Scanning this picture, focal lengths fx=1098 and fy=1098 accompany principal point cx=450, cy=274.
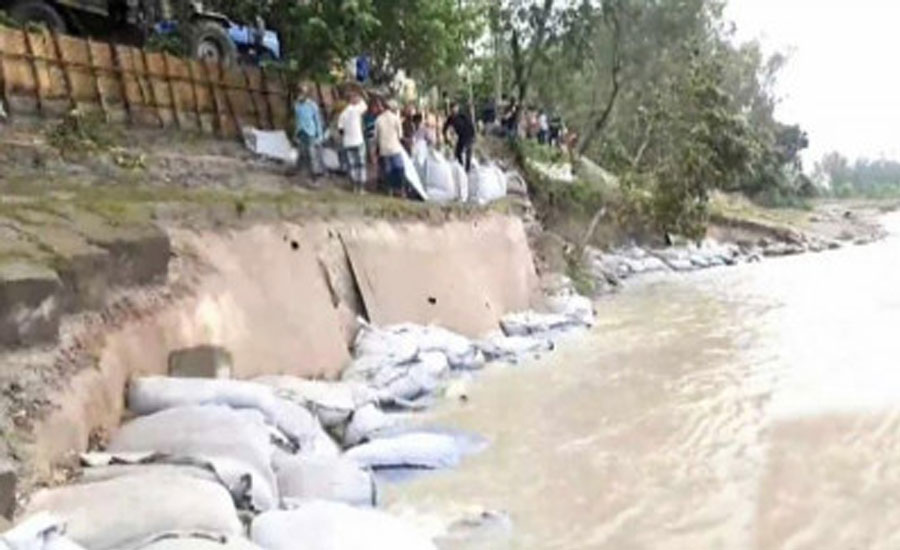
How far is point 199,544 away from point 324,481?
4.16ft

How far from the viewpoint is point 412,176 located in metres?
10.1

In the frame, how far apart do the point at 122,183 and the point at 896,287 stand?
1013 cm

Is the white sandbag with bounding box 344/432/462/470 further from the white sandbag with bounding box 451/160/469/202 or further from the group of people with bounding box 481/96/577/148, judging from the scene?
the group of people with bounding box 481/96/577/148

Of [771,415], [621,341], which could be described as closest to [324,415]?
[771,415]

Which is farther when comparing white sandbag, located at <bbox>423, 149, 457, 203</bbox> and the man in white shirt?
white sandbag, located at <bbox>423, 149, 457, 203</bbox>

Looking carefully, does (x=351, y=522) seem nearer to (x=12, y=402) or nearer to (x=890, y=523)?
(x=12, y=402)

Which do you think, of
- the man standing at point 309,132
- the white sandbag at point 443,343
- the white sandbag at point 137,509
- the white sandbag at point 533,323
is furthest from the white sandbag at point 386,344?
the white sandbag at point 137,509

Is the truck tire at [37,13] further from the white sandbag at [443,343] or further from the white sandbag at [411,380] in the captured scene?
the white sandbag at [411,380]

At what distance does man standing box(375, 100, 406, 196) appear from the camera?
952 cm

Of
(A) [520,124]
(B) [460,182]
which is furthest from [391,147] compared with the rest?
(A) [520,124]

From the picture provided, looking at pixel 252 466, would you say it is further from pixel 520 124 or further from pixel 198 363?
pixel 520 124

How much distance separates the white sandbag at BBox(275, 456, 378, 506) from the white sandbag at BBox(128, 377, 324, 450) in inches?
17.1

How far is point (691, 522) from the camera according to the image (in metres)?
4.39

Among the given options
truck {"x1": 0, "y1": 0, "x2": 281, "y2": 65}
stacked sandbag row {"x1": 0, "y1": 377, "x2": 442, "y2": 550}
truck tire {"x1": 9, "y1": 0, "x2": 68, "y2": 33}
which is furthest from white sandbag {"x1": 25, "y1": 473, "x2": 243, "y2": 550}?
truck {"x1": 0, "y1": 0, "x2": 281, "y2": 65}
